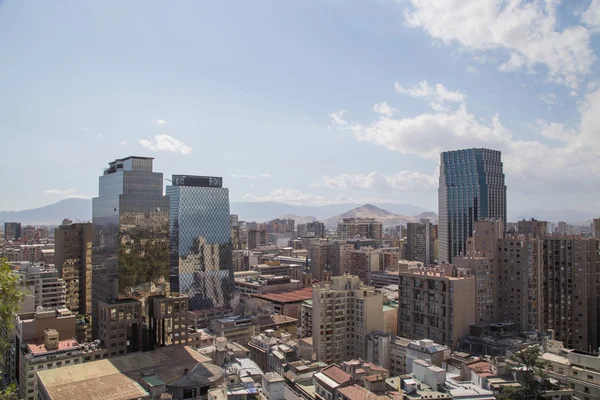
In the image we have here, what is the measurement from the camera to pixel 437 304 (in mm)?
42719

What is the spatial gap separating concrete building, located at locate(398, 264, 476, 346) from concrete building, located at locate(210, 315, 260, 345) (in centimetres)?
1659

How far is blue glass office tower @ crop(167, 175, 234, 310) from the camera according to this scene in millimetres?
77750

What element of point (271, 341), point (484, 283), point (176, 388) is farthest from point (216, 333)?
point (484, 283)

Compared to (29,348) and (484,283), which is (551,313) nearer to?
(484,283)

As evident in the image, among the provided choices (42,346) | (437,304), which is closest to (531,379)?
(437,304)

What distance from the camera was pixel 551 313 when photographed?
168 ft

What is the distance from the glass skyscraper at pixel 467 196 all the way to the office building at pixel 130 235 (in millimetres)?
71666

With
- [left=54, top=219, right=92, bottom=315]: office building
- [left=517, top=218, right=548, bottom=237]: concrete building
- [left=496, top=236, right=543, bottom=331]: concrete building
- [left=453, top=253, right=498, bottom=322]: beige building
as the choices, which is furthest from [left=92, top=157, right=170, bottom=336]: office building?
[left=517, top=218, right=548, bottom=237]: concrete building

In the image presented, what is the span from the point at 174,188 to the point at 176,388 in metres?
58.8

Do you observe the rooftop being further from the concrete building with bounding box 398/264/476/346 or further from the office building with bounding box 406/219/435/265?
the office building with bounding box 406/219/435/265

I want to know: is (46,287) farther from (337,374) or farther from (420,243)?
(420,243)

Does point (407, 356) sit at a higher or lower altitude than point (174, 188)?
lower

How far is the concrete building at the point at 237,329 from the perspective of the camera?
166ft

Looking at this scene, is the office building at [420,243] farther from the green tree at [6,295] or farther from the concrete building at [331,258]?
the green tree at [6,295]
